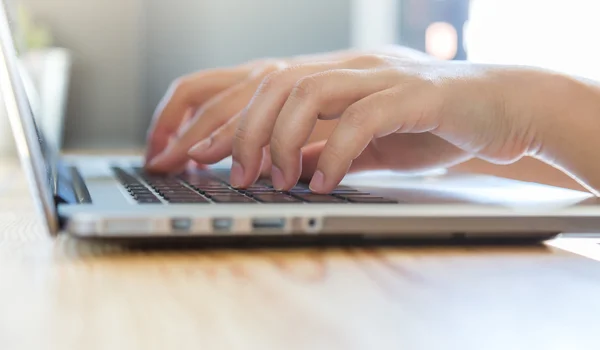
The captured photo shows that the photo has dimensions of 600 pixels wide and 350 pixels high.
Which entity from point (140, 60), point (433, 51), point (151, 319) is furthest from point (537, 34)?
point (151, 319)

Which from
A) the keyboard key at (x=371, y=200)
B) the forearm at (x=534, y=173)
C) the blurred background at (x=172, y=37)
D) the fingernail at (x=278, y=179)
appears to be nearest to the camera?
the keyboard key at (x=371, y=200)

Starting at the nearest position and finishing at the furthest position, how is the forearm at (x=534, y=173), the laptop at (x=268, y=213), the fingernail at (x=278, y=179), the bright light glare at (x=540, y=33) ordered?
the laptop at (x=268, y=213) < the fingernail at (x=278, y=179) < the forearm at (x=534, y=173) < the bright light glare at (x=540, y=33)

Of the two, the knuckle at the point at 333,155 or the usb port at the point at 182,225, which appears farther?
the knuckle at the point at 333,155

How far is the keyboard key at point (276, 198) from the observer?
0.55 meters

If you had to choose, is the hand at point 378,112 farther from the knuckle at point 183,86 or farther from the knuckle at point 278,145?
the knuckle at point 183,86

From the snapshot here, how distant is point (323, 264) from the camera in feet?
1.48

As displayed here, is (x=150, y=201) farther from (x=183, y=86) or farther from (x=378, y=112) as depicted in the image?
(x=183, y=86)

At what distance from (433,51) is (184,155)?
220 centimetres

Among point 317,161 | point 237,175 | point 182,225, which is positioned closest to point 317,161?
point 317,161

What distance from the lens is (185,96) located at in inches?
42.4

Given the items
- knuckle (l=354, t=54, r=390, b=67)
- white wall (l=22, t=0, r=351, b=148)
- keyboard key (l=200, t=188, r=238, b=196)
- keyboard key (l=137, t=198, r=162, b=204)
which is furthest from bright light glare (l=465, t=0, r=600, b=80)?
keyboard key (l=137, t=198, r=162, b=204)

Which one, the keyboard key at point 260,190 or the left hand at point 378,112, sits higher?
the left hand at point 378,112

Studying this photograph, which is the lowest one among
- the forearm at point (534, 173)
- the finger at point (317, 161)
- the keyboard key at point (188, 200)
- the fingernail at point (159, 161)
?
the forearm at point (534, 173)

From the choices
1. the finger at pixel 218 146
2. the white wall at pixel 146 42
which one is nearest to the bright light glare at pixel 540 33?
the white wall at pixel 146 42
